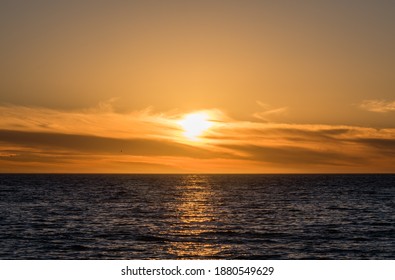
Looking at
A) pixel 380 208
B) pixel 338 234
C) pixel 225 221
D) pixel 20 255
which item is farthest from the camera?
pixel 380 208

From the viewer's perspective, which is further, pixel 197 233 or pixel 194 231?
pixel 194 231

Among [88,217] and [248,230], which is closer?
[248,230]

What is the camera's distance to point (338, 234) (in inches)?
2495

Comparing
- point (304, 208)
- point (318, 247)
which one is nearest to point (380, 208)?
point (304, 208)

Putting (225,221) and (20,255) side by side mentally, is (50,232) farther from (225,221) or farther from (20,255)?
(225,221)

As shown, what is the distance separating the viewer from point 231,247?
54.5 metres

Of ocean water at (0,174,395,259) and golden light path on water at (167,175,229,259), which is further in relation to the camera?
golden light path on water at (167,175,229,259)

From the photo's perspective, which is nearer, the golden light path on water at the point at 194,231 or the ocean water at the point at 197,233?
the ocean water at the point at 197,233
